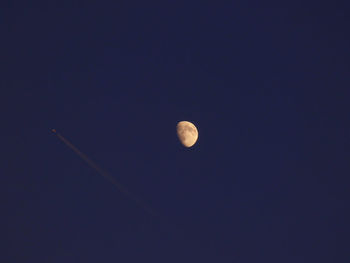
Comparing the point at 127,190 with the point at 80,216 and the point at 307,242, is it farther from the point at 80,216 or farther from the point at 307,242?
the point at 307,242

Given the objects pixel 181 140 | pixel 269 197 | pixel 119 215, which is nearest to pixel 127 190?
pixel 119 215

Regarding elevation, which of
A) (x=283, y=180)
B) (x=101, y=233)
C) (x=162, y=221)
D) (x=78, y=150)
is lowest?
(x=101, y=233)

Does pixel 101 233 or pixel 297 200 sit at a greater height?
pixel 297 200

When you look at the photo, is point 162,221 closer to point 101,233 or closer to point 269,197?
point 101,233

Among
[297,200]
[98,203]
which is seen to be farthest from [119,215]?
[297,200]

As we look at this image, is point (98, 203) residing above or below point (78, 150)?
below

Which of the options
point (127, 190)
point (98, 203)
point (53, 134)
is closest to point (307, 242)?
point (127, 190)

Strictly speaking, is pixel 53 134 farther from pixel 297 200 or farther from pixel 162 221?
pixel 297 200
